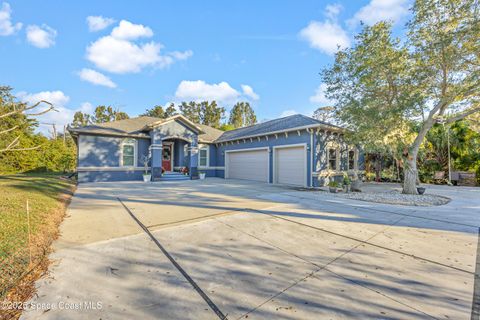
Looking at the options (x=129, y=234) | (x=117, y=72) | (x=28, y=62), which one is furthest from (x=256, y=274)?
(x=117, y=72)

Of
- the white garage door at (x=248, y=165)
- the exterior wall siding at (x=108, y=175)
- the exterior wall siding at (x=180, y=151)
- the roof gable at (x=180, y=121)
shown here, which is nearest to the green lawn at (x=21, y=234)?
the exterior wall siding at (x=108, y=175)

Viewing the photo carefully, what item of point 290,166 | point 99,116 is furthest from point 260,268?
point 99,116

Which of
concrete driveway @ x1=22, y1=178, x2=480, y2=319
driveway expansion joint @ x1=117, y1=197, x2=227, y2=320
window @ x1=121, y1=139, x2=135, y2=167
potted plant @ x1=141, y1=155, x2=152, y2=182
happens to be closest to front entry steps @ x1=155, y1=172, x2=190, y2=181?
potted plant @ x1=141, y1=155, x2=152, y2=182

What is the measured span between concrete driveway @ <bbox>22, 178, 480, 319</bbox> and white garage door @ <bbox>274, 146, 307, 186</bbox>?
21.3ft

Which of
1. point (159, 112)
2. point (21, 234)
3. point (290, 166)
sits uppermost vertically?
point (159, 112)

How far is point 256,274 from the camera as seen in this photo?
9.30ft

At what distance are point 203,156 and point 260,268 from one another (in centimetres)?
1555

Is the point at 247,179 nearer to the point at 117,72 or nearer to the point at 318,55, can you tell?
the point at 318,55

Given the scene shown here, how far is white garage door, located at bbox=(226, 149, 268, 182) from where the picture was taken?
14438mm

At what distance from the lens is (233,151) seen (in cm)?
1689

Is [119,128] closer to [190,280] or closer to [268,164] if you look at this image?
[268,164]

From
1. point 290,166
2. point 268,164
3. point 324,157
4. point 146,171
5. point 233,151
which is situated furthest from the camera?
point 233,151

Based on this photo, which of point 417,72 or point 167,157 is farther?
point 167,157

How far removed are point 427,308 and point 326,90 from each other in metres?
10.8
